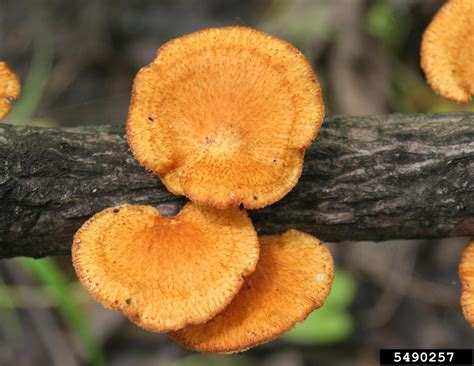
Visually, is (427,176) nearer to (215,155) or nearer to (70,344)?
(215,155)

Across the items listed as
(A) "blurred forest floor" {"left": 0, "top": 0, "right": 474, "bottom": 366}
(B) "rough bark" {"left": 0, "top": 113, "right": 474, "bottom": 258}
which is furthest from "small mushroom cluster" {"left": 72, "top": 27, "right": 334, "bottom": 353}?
(A) "blurred forest floor" {"left": 0, "top": 0, "right": 474, "bottom": 366}

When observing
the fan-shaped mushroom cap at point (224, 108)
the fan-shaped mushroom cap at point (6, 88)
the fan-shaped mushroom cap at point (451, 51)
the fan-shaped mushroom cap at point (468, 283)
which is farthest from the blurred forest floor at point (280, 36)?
the fan-shaped mushroom cap at point (451, 51)

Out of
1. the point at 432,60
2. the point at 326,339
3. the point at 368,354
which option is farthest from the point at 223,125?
the point at 368,354

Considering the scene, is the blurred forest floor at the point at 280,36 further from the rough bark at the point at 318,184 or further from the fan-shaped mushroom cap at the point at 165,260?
the fan-shaped mushroom cap at the point at 165,260

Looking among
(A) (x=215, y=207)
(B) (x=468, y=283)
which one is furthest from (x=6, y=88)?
(B) (x=468, y=283)

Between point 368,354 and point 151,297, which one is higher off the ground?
point 151,297

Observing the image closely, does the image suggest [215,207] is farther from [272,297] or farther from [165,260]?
[272,297]

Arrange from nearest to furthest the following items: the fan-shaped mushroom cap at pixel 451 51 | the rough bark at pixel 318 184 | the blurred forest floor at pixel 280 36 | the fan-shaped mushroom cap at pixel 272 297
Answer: the fan-shaped mushroom cap at pixel 272 297
the rough bark at pixel 318 184
the fan-shaped mushroom cap at pixel 451 51
the blurred forest floor at pixel 280 36

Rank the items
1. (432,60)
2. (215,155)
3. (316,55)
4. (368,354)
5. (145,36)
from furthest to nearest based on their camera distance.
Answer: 1. (145,36)
2. (316,55)
3. (368,354)
4. (432,60)
5. (215,155)
